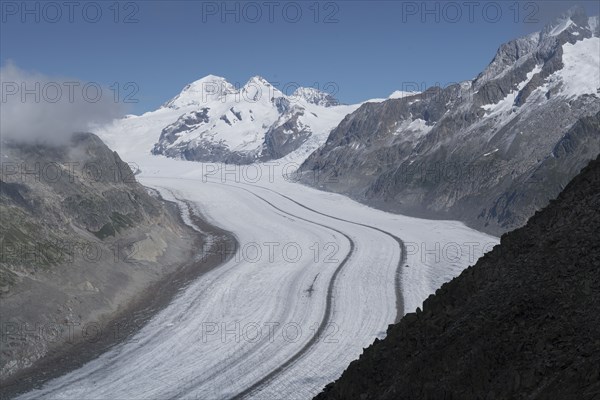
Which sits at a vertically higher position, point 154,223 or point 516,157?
point 516,157

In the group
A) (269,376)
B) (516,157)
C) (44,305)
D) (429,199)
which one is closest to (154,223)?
(44,305)

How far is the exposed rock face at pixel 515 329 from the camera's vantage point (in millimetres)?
11258

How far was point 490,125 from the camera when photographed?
306 feet

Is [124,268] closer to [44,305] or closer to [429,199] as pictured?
[44,305]

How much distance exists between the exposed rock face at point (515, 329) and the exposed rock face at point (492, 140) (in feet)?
158

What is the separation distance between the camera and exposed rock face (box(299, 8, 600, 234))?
69000 millimetres

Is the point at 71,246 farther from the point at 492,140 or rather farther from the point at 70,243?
the point at 492,140

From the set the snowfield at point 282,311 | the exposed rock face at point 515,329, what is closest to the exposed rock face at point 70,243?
the snowfield at point 282,311

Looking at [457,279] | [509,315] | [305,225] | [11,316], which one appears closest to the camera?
[509,315]

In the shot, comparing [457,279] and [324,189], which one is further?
[324,189]

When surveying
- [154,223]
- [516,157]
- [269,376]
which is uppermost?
[516,157]

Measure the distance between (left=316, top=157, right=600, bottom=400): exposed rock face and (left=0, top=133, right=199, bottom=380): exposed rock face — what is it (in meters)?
20.6

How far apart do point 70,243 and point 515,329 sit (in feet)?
120

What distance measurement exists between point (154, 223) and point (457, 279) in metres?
45.0
